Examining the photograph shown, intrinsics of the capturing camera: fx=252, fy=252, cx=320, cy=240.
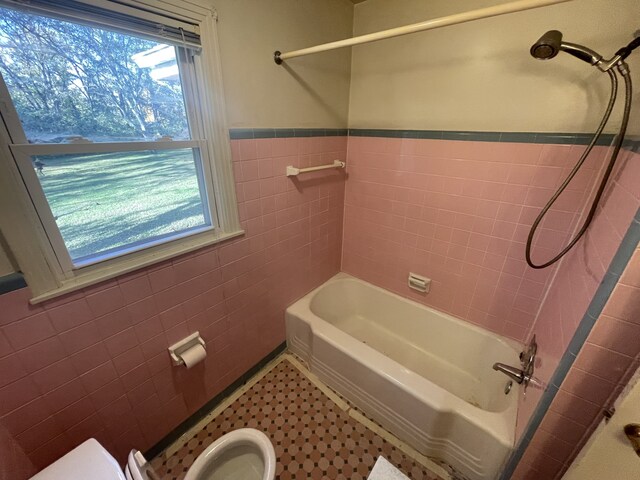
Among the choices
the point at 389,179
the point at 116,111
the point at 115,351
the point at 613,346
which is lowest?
the point at 115,351

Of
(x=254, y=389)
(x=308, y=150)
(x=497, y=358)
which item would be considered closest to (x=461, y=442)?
(x=497, y=358)

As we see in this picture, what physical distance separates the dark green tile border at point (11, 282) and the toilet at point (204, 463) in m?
0.52

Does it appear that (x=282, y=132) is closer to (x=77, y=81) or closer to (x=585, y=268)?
(x=77, y=81)

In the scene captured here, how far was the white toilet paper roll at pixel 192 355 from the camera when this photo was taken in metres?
1.20

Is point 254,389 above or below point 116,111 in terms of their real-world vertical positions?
below

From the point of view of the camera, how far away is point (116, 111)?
88 cm

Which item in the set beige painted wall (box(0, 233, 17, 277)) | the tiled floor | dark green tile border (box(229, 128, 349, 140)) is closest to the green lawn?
beige painted wall (box(0, 233, 17, 277))

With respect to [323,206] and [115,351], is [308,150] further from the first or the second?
[115,351]

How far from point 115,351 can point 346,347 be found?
43.6 inches

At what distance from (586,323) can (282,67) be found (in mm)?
1577

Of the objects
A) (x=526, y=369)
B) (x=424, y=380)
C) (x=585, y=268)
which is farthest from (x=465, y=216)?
(x=424, y=380)

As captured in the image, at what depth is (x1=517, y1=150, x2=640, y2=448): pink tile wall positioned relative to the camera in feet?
2.41

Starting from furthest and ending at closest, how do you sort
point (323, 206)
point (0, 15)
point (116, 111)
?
point (323, 206) → point (116, 111) → point (0, 15)

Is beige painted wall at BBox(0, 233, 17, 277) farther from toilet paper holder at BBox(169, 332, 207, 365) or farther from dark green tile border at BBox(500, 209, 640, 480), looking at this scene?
dark green tile border at BBox(500, 209, 640, 480)
